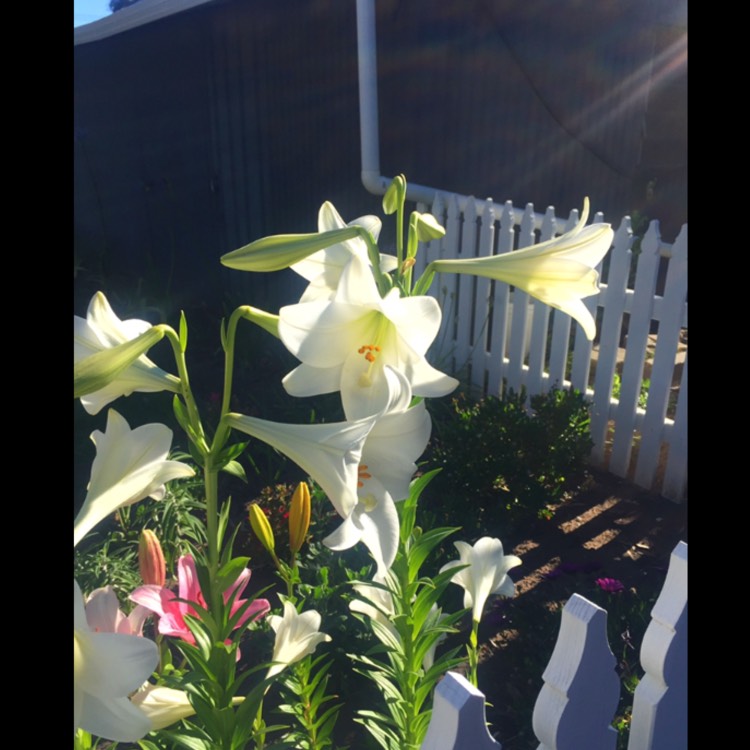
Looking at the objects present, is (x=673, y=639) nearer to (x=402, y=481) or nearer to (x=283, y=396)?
(x=402, y=481)

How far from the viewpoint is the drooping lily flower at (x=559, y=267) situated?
1205 millimetres

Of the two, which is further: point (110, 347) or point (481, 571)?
point (481, 571)

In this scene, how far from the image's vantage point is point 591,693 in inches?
49.6

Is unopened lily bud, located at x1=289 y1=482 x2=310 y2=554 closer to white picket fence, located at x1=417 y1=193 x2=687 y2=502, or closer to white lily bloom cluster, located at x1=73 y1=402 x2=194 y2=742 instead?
white lily bloom cluster, located at x1=73 y1=402 x2=194 y2=742

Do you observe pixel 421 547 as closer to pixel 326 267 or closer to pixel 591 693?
pixel 591 693

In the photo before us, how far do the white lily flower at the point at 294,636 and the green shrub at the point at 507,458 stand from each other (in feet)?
6.17

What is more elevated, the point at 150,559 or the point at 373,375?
the point at 373,375

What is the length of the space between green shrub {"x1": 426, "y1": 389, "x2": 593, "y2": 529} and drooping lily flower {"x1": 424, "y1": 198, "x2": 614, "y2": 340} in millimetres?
2146

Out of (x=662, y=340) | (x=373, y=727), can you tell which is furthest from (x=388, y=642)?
(x=662, y=340)

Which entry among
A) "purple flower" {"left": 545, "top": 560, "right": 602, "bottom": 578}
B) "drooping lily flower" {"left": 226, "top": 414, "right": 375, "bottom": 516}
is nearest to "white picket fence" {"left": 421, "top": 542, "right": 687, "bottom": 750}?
"drooping lily flower" {"left": 226, "top": 414, "right": 375, "bottom": 516}

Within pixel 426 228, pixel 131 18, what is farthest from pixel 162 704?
pixel 131 18

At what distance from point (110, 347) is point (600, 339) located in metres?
3.36
